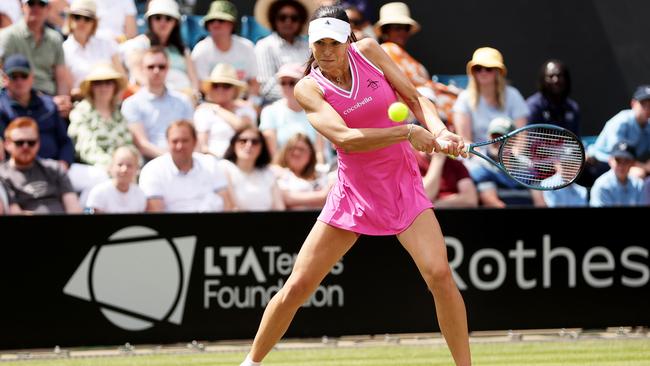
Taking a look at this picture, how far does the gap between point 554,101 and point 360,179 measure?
5.11 m

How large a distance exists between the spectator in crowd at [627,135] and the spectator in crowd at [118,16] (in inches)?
159

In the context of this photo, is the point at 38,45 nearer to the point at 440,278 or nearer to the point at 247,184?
the point at 247,184

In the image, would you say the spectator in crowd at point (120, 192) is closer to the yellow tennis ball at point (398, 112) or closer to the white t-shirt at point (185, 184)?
the white t-shirt at point (185, 184)

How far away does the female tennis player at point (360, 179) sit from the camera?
5266 mm

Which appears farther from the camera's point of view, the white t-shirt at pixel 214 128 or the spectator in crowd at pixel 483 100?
the spectator in crowd at pixel 483 100

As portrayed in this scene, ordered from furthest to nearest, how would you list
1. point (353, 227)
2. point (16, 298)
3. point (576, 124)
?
point (576, 124) < point (16, 298) < point (353, 227)

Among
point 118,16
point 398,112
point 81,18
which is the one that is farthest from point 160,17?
point 398,112

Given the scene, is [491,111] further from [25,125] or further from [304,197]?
[25,125]

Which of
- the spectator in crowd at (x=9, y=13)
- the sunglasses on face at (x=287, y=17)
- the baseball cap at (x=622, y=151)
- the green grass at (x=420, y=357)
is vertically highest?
the spectator in crowd at (x=9, y=13)

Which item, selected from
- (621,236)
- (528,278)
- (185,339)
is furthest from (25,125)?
(621,236)

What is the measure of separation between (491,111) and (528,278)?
1822 mm

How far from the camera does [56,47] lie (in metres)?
9.33

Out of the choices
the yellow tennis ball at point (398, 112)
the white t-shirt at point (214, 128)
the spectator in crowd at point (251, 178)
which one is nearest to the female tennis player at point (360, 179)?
the yellow tennis ball at point (398, 112)

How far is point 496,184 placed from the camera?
31.1ft
